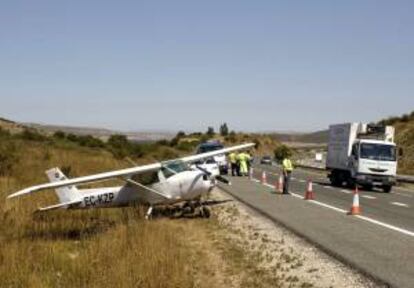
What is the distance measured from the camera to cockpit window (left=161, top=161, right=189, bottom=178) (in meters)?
19.9

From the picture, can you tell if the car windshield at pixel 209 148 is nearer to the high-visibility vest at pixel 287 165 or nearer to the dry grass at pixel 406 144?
the high-visibility vest at pixel 287 165

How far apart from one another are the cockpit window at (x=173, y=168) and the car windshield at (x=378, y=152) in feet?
55.2

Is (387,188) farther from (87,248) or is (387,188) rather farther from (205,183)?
(87,248)

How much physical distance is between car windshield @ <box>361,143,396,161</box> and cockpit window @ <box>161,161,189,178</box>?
16823 mm

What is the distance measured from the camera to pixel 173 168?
20.2 m

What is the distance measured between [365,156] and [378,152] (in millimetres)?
772

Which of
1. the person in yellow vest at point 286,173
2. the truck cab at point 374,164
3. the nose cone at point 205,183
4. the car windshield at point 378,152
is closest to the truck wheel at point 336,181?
the truck cab at point 374,164

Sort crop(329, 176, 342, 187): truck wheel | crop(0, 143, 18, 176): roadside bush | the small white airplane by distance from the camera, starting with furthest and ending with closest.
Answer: crop(329, 176, 342, 187): truck wheel → crop(0, 143, 18, 176): roadside bush → the small white airplane

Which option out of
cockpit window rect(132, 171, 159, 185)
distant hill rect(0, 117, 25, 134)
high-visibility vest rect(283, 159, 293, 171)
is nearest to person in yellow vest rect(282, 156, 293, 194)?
high-visibility vest rect(283, 159, 293, 171)

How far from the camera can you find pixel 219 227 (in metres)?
18.2

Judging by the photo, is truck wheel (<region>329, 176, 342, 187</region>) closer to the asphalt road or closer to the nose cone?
the asphalt road

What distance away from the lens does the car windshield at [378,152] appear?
115 feet

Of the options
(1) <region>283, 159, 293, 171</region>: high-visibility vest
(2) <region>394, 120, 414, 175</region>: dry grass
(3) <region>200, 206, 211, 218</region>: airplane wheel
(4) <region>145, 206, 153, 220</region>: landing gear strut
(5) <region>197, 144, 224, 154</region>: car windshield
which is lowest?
→ (2) <region>394, 120, 414, 175</region>: dry grass

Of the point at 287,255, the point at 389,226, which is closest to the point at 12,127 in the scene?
the point at 389,226
